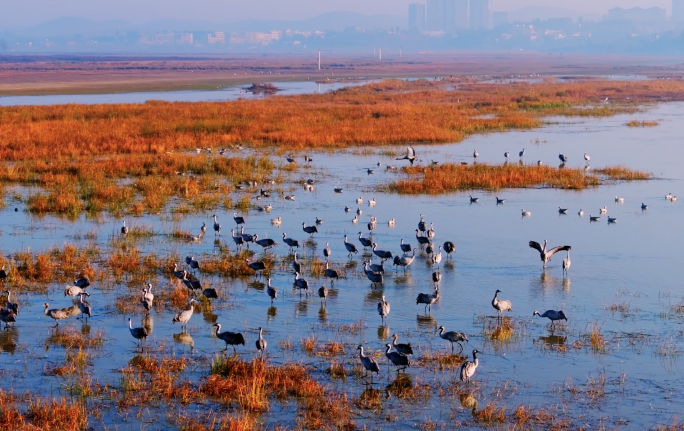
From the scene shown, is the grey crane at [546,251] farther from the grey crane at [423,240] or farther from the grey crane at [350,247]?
the grey crane at [350,247]

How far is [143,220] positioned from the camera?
72.2 ft

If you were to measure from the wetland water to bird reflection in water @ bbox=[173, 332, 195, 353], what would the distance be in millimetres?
46

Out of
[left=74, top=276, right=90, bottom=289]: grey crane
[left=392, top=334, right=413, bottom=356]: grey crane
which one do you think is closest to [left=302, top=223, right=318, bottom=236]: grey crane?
[left=74, top=276, right=90, bottom=289]: grey crane

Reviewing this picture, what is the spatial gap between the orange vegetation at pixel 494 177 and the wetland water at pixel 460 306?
90cm

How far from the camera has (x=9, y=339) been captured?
1318 centimetres

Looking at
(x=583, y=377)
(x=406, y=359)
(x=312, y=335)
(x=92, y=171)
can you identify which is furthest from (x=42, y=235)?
(x=583, y=377)

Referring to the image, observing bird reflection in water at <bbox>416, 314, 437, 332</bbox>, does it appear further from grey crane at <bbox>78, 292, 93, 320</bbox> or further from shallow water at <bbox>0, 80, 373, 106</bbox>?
shallow water at <bbox>0, 80, 373, 106</bbox>

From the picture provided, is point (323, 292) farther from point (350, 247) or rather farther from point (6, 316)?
point (6, 316)

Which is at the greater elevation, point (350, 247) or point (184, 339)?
point (350, 247)

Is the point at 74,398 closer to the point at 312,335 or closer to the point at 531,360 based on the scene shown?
the point at 312,335

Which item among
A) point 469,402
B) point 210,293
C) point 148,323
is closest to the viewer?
point 469,402

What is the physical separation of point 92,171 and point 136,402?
1844 centimetres

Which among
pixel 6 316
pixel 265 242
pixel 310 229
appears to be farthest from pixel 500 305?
pixel 6 316

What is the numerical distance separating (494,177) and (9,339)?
60.8ft
